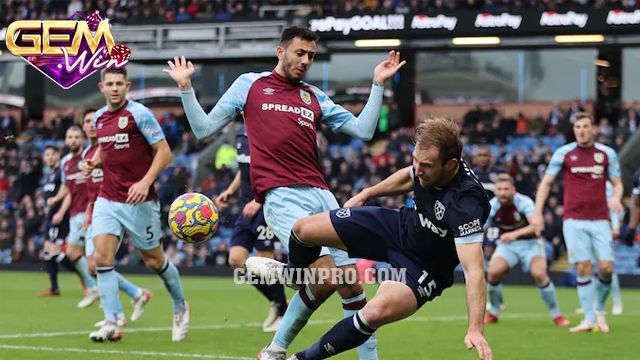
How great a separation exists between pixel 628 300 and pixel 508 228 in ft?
18.4

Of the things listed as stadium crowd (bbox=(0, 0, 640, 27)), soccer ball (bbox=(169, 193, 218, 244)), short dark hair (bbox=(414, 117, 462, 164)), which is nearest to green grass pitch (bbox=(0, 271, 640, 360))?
soccer ball (bbox=(169, 193, 218, 244))

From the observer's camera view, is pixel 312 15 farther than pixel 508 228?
Yes

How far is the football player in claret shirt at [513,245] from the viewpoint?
13.6m

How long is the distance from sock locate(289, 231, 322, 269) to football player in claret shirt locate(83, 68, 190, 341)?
10.6ft

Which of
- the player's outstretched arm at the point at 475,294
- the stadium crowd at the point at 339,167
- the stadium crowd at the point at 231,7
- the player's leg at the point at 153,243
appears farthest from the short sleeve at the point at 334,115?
the stadium crowd at the point at 231,7

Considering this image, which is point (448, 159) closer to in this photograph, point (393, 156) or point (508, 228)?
point (508, 228)

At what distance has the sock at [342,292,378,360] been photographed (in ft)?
24.7

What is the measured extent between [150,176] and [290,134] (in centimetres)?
251

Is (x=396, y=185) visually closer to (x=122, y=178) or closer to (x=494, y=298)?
(x=122, y=178)

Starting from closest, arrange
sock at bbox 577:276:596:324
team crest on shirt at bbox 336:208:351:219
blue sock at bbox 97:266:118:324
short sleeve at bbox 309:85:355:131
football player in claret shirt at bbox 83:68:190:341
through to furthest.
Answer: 1. team crest on shirt at bbox 336:208:351:219
2. short sleeve at bbox 309:85:355:131
3. blue sock at bbox 97:266:118:324
4. football player in claret shirt at bbox 83:68:190:341
5. sock at bbox 577:276:596:324

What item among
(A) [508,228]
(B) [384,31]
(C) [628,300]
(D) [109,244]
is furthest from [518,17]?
(D) [109,244]

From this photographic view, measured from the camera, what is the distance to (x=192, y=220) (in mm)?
8250

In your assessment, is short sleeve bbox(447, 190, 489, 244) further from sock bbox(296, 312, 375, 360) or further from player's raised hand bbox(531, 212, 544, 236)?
player's raised hand bbox(531, 212, 544, 236)

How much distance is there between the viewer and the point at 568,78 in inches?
1350
